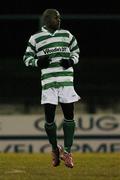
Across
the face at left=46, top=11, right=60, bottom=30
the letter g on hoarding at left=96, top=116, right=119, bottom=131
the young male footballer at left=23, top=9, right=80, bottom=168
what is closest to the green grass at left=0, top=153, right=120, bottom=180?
the young male footballer at left=23, top=9, right=80, bottom=168

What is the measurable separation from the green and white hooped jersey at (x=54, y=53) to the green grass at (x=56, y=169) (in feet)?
3.01

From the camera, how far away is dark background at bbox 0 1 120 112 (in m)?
14.3

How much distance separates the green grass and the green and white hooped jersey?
3.01ft

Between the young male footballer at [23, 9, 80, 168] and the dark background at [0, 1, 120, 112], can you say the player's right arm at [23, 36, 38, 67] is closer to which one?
the young male footballer at [23, 9, 80, 168]

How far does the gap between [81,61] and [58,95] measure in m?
6.56

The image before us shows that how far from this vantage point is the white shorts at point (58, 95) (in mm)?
8211

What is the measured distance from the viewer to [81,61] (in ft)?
48.5

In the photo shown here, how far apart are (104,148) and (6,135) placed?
1.64m

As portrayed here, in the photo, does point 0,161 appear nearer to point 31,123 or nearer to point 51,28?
point 51,28

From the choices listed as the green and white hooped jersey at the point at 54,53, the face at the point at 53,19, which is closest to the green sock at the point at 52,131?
the green and white hooped jersey at the point at 54,53

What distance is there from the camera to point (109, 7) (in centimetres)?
1877

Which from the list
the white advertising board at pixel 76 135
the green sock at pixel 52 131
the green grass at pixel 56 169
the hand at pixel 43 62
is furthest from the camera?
the white advertising board at pixel 76 135

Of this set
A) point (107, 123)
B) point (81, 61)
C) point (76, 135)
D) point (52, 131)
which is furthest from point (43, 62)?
point (81, 61)

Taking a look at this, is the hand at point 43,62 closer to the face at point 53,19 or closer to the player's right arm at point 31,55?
the player's right arm at point 31,55
